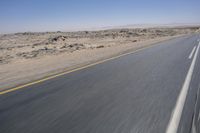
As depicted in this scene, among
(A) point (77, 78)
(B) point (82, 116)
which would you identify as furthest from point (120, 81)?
(B) point (82, 116)

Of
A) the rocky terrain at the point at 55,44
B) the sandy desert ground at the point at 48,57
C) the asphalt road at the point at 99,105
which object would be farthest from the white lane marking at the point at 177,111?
the rocky terrain at the point at 55,44

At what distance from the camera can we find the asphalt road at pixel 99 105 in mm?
3574

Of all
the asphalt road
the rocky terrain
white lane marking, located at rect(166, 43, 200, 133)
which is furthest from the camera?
the rocky terrain

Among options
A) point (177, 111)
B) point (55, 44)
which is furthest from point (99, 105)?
point (55, 44)

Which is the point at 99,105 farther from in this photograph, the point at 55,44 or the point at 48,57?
the point at 55,44

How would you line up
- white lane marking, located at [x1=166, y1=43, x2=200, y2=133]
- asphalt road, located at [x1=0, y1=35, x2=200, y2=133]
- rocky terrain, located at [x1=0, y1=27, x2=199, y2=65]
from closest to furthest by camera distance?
white lane marking, located at [x1=166, y1=43, x2=200, y2=133] → asphalt road, located at [x1=0, y1=35, x2=200, y2=133] → rocky terrain, located at [x1=0, y1=27, x2=199, y2=65]

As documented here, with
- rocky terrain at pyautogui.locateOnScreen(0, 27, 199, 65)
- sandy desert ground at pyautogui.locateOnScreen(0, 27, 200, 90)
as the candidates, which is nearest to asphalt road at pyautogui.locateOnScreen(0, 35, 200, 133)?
sandy desert ground at pyautogui.locateOnScreen(0, 27, 200, 90)

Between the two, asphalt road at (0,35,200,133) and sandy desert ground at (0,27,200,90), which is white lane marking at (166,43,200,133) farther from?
sandy desert ground at (0,27,200,90)

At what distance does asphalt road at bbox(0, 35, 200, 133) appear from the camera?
141 inches

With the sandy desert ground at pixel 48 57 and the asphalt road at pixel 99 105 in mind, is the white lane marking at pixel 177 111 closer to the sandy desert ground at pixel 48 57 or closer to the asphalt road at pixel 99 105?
the asphalt road at pixel 99 105

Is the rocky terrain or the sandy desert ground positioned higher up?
the sandy desert ground

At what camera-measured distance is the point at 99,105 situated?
4586 mm

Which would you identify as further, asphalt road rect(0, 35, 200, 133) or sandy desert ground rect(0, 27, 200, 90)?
sandy desert ground rect(0, 27, 200, 90)

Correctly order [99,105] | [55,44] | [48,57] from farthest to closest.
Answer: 1. [55,44]
2. [48,57]
3. [99,105]
